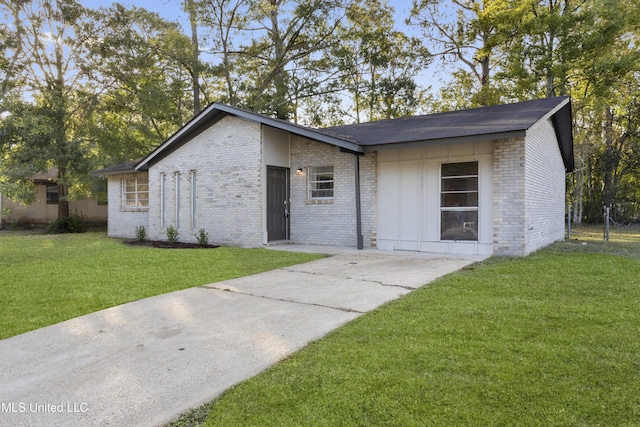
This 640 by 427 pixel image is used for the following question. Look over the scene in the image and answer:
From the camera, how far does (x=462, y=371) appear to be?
2973mm

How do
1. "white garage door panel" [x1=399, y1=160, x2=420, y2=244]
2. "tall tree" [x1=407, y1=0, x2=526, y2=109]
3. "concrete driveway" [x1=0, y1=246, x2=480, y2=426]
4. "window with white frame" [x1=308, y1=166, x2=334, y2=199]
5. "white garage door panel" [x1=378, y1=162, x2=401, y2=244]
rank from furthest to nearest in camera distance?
"tall tree" [x1=407, y1=0, x2=526, y2=109] < "window with white frame" [x1=308, y1=166, x2=334, y2=199] < "white garage door panel" [x1=378, y1=162, x2=401, y2=244] < "white garage door panel" [x1=399, y1=160, x2=420, y2=244] < "concrete driveway" [x1=0, y1=246, x2=480, y2=426]

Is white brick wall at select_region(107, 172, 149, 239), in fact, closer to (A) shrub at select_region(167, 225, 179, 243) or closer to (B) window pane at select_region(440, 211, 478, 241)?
(A) shrub at select_region(167, 225, 179, 243)

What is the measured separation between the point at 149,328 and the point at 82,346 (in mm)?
636

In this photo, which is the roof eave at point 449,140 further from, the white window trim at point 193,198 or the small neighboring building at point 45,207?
the small neighboring building at point 45,207

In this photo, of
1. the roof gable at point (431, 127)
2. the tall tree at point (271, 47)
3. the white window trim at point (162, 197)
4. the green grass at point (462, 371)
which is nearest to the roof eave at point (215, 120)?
the roof gable at point (431, 127)

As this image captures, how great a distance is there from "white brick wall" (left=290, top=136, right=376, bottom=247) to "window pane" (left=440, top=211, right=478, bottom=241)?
1847mm

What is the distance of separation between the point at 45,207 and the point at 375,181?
836 inches

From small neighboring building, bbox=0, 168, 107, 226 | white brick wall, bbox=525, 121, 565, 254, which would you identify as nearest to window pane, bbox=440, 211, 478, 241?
white brick wall, bbox=525, 121, 565, 254

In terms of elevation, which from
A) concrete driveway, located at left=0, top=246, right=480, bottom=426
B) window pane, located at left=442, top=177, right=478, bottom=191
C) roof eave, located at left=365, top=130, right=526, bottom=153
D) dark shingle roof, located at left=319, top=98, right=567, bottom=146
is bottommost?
concrete driveway, located at left=0, top=246, right=480, bottom=426

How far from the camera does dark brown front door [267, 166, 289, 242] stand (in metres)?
11.9

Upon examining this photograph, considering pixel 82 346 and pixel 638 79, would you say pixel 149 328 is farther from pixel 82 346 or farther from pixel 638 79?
pixel 638 79

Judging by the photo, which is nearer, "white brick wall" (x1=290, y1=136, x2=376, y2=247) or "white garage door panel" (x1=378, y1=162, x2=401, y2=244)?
"white garage door panel" (x1=378, y1=162, x2=401, y2=244)

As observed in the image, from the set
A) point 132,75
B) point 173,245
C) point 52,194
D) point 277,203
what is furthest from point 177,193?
point 52,194

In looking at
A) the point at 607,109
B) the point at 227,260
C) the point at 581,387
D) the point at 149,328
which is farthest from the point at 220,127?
the point at 607,109
